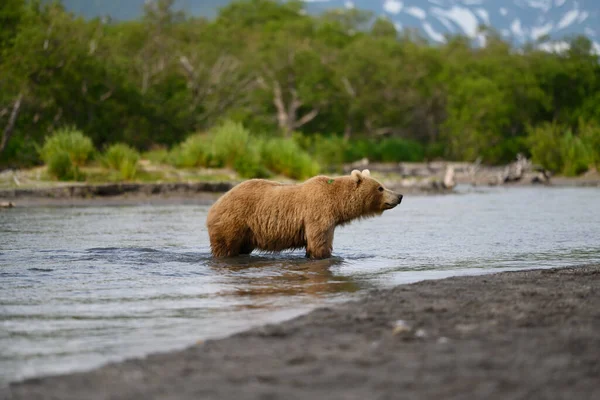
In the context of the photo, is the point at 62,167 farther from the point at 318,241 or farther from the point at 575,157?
the point at 575,157

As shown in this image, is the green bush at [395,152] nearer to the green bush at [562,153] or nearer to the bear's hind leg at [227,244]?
the green bush at [562,153]

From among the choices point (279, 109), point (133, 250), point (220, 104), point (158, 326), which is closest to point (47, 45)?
point (220, 104)

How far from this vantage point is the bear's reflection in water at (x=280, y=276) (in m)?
8.38

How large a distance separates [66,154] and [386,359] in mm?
20198

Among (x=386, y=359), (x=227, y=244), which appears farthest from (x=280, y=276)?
(x=386, y=359)

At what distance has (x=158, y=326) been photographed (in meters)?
6.60

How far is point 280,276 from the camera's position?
9.45 meters

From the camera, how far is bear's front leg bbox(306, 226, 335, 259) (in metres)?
10.7

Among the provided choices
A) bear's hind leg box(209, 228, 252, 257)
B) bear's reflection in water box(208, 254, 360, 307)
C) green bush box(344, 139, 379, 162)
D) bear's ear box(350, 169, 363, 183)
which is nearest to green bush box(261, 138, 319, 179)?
bear's reflection in water box(208, 254, 360, 307)

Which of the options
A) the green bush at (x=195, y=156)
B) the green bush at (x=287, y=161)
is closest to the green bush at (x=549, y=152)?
the green bush at (x=287, y=161)

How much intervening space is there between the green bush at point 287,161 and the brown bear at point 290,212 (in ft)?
53.2

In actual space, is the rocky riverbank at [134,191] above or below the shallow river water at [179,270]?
above

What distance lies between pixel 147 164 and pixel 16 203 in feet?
20.5

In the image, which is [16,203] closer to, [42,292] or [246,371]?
[42,292]
